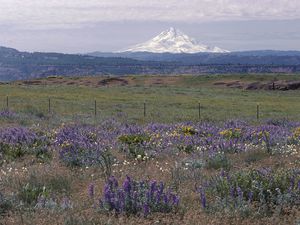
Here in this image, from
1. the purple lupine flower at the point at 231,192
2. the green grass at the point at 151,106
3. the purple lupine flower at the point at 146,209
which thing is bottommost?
the green grass at the point at 151,106

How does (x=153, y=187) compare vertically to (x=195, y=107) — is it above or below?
above

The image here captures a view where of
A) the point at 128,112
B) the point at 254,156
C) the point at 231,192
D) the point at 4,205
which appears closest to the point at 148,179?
the point at 231,192

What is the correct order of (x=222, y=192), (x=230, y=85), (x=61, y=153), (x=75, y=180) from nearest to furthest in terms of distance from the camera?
(x=222, y=192), (x=75, y=180), (x=61, y=153), (x=230, y=85)

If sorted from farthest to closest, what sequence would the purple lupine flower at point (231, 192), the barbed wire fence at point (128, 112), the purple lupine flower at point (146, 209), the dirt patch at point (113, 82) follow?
1. the dirt patch at point (113, 82)
2. the barbed wire fence at point (128, 112)
3. the purple lupine flower at point (231, 192)
4. the purple lupine flower at point (146, 209)

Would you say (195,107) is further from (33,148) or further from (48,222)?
(48,222)

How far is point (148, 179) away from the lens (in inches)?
321

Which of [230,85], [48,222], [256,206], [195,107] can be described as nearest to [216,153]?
[256,206]

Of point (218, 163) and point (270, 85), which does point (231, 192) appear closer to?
point (218, 163)

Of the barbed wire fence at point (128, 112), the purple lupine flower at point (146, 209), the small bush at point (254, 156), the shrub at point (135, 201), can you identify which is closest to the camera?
the purple lupine flower at point (146, 209)

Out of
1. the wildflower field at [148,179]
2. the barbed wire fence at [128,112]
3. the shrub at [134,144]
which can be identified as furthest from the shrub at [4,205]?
the barbed wire fence at [128,112]

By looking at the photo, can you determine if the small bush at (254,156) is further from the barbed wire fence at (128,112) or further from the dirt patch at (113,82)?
the dirt patch at (113,82)

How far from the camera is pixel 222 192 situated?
7102 millimetres

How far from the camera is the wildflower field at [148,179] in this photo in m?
6.33

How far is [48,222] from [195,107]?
3538cm
